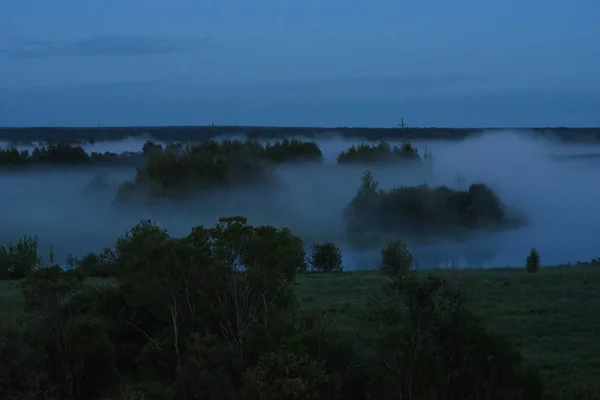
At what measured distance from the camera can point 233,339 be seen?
401 inches

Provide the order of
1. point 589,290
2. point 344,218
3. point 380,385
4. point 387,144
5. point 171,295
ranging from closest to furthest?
point 380,385 → point 171,295 → point 589,290 → point 344,218 → point 387,144

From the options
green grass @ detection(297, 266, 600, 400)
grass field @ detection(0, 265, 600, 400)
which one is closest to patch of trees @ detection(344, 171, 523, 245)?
grass field @ detection(0, 265, 600, 400)

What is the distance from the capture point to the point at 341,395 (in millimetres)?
9391

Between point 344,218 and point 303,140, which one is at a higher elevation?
point 303,140

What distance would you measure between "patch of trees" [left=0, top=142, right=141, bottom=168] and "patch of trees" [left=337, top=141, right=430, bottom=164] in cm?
2459

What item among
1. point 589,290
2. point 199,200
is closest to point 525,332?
point 589,290

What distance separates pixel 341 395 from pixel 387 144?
84721 millimetres

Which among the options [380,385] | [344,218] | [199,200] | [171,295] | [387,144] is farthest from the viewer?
[387,144]

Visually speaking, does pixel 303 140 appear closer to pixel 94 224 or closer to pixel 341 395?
pixel 94 224

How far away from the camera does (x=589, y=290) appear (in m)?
21.8

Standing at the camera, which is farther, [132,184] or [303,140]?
[303,140]

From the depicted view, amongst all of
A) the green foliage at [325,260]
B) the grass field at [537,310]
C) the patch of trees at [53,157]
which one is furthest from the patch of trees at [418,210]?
the grass field at [537,310]

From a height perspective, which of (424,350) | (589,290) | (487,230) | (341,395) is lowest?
(487,230)

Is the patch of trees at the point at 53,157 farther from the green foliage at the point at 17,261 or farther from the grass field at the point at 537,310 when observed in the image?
the grass field at the point at 537,310
